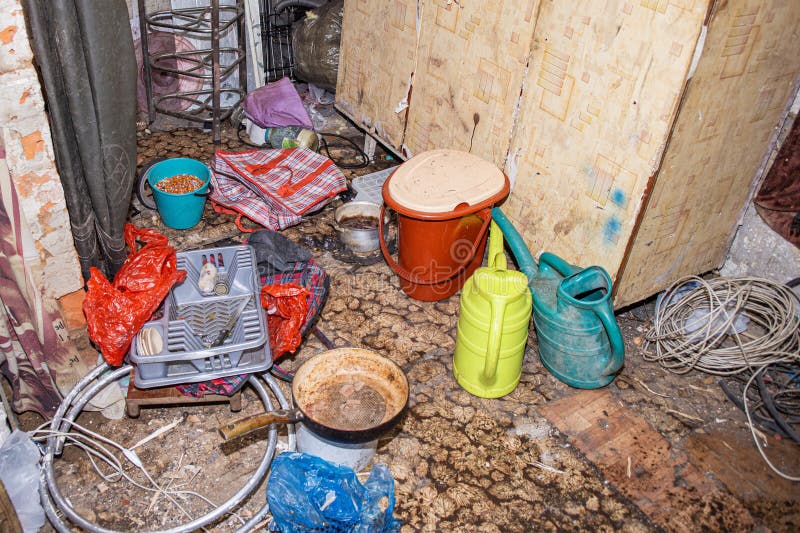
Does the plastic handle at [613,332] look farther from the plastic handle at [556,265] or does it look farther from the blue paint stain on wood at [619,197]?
the blue paint stain on wood at [619,197]

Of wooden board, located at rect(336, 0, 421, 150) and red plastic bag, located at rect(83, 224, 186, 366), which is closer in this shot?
red plastic bag, located at rect(83, 224, 186, 366)

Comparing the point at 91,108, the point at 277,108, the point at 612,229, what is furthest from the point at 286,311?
the point at 277,108

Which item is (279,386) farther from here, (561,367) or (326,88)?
(326,88)

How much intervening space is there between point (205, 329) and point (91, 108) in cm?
108

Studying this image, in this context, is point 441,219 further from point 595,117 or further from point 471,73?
Result: point 471,73

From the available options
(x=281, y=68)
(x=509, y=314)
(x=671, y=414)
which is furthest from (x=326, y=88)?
(x=671, y=414)

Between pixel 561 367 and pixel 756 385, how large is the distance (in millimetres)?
1114

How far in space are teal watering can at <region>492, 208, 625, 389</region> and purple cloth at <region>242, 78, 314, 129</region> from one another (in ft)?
7.99

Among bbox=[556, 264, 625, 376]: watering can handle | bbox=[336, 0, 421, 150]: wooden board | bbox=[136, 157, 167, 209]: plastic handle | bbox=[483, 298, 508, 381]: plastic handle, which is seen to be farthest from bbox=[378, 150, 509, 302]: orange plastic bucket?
bbox=[136, 157, 167, 209]: plastic handle

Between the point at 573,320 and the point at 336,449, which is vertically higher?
the point at 573,320

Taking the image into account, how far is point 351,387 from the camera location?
116 inches

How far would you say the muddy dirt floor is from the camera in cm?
275

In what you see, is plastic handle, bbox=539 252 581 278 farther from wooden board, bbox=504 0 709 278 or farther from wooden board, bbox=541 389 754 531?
wooden board, bbox=541 389 754 531

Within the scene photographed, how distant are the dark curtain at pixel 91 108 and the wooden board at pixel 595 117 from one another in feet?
6.71
